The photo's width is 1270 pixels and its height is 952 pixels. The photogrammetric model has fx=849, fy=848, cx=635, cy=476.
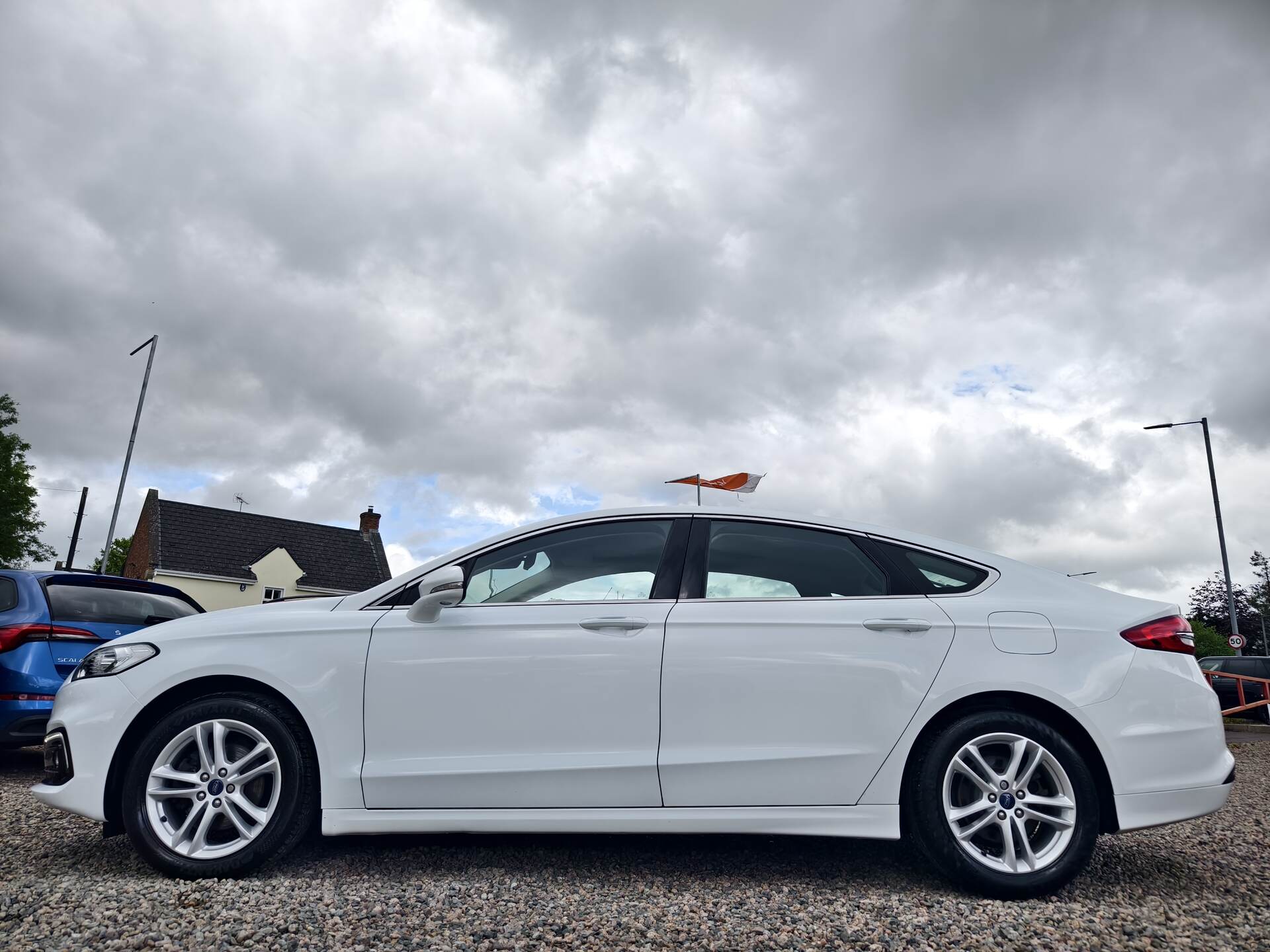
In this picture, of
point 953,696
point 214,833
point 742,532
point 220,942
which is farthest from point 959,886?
point 214,833

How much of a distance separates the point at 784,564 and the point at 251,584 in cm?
3789

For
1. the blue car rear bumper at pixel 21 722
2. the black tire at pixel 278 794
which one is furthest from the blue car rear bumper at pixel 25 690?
the black tire at pixel 278 794

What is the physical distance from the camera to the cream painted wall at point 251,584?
3550 cm

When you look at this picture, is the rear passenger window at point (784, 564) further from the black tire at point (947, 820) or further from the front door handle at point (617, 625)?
the black tire at point (947, 820)

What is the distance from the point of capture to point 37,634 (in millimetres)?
5586

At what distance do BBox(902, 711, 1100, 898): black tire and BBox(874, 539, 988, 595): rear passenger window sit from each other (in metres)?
0.52

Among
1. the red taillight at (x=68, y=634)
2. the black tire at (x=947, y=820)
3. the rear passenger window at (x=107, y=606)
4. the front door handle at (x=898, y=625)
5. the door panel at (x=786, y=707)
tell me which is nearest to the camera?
the black tire at (x=947, y=820)

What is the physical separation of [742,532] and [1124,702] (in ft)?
5.34

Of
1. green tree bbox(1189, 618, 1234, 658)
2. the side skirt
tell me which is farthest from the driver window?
green tree bbox(1189, 618, 1234, 658)

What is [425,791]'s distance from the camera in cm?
333

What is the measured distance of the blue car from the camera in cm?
539

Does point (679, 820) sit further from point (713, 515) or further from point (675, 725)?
point (713, 515)

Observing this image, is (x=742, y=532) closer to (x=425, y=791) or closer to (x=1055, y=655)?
(x=1055, y=655)

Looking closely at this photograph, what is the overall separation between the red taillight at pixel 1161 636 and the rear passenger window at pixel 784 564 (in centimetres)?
97
